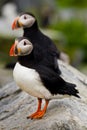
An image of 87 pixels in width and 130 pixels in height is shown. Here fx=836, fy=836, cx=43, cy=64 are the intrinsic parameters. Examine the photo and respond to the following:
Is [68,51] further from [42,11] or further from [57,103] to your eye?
[57,103]

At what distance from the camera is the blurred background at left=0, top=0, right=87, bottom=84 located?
80.7 feet

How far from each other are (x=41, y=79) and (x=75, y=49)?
1783cm

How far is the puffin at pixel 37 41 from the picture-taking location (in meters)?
10.4

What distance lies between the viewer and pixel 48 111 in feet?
32.6

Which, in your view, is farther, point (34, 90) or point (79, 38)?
point (79, 38)

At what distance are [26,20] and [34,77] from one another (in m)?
1.96

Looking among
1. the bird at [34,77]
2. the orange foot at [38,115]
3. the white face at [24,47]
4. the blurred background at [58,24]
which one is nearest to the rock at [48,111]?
the orange foot at [38,115]

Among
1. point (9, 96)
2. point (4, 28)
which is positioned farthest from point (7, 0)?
point (9, 96)

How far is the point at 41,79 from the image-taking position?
372 inches

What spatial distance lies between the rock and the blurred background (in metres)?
7.47

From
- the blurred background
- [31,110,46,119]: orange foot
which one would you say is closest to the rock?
[31,110,46,119]: orange foot

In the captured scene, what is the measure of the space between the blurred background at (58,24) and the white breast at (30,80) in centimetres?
919

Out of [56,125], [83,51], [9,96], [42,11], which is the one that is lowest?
[42,11]

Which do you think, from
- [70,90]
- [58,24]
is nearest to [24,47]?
[70,90]
